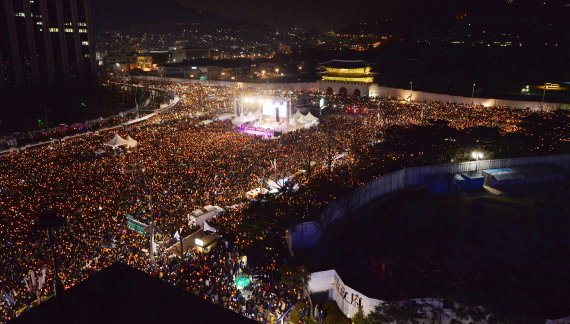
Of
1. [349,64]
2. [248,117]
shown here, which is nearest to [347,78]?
[349,64]

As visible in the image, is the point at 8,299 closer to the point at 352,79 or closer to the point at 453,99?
the point at 453,99

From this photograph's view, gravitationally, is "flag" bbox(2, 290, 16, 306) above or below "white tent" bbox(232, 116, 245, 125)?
below

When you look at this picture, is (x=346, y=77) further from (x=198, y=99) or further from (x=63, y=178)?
(x=63, y=178)

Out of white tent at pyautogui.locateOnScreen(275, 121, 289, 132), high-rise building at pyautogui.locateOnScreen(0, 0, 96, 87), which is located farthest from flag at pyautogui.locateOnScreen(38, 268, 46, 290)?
high-rise building at pyautogui.locateOnScreen(0, 0, 96, 87)

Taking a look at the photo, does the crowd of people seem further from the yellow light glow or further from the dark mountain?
the dark mountain

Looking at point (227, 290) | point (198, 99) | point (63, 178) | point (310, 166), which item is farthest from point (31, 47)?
point (227, 290)

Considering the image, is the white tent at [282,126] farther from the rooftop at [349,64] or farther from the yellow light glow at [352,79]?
the rooftop at [349,64]
